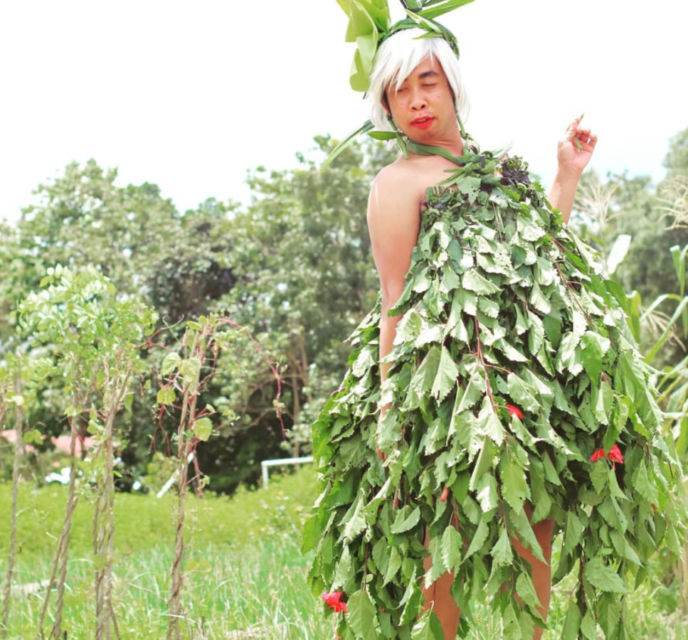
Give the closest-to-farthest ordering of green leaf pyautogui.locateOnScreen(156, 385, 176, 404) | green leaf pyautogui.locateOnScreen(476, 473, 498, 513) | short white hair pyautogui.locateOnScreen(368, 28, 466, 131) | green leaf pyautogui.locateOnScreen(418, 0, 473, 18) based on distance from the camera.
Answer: green leaf pyautogui.locateOnScreen(476, 473, 498, 513) → short white hair pyautogui.locateOnScreen(368, 28, 466, 131) → green leaf pyautogui.locateOnScreen(418, 0, 473, 18) → green leaf pyautogui.locateOnScreen(156, 385, 176, 404)

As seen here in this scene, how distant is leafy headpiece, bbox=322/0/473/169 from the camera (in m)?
2.04

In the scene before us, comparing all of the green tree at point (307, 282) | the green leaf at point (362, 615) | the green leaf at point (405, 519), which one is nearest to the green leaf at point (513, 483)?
the green leaf at point (405, 519)

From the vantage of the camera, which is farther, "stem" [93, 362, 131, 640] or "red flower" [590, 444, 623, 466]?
"stem" [93, 362, 131, 640]

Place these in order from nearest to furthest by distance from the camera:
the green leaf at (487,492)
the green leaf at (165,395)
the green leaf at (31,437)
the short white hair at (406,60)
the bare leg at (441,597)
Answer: the green leaf at (487,492)
the bare leg at (441,597)
the short white hair at (406,60)
the green leaf at (165,395)
the green leaf at (31,437)

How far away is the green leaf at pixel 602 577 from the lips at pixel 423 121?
1079 millimetres

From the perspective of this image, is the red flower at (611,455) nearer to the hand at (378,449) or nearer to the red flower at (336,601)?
the hand at (378,449)

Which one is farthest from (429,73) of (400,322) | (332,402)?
(332,402)

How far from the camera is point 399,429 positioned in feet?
5.84

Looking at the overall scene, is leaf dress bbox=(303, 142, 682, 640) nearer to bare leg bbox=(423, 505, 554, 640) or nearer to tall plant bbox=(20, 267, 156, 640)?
bare leg bbox=(423, 505, 554, 640)

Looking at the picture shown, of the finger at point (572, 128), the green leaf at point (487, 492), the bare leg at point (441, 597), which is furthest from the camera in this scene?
the finger at point (572, 128)

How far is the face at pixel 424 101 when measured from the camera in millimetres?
1979

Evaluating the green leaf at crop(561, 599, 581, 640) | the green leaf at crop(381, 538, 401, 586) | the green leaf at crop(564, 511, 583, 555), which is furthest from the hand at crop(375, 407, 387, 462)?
the green leaf at crop(561, 599, 581, 640)

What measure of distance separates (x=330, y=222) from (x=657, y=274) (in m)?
6.94

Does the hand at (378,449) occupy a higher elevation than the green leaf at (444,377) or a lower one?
lower
